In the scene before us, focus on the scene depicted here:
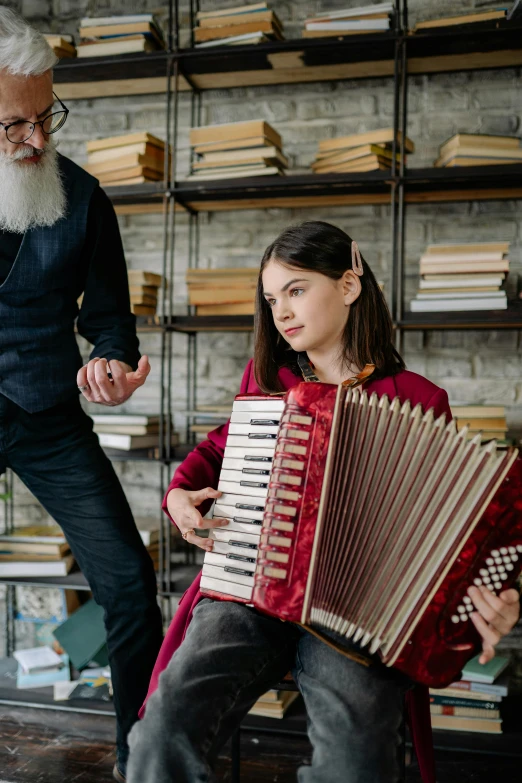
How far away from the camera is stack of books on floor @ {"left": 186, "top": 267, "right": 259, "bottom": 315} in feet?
7.39

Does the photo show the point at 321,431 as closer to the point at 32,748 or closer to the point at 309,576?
the point at 309,576

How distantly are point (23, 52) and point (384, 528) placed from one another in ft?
4.38

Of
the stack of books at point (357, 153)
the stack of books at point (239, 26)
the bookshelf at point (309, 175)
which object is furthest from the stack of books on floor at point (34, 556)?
the stack of books at point (239, 26)

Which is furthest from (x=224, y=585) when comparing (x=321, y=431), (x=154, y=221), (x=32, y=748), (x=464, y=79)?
(x=464, y=79)

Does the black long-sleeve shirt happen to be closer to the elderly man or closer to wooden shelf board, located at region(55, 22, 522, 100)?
the elderly man

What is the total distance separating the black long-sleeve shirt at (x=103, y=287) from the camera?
5.92ft

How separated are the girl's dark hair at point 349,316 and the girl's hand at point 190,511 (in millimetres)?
329

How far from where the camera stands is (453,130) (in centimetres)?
244

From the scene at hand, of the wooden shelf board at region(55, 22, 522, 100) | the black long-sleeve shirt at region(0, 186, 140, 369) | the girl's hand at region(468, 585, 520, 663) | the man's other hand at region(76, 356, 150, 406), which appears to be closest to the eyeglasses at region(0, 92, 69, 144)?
the black long-sleeve shirt at region(0, 186, 140, 369)

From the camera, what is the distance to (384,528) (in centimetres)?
109

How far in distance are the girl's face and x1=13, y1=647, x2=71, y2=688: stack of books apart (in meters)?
1.55

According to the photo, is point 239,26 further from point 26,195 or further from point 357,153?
point 26,195

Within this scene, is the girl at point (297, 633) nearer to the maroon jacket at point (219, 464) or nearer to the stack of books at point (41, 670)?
the maroon jacket at point (219, 464)

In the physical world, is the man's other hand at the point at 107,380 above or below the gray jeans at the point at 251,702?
above
